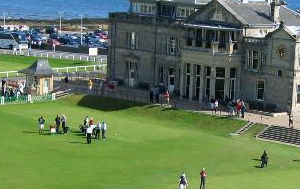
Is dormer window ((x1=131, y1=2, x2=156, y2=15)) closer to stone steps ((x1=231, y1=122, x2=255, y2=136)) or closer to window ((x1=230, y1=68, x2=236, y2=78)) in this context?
window ((x1=230, y1=68, x2=236, y2=78))

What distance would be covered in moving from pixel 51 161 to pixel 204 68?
27.1m

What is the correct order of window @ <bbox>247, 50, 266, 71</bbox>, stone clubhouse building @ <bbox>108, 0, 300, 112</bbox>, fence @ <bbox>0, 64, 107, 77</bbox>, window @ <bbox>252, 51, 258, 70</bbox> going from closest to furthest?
stone clubhouse building @ <bbox>108, 0, 300, 112</bbox>
window @ <bbox>247, 50, 266, 71</bbox>
window @ <bbox>252, 51, 258, 70</bbox>
fence @ <bbox>0, 64, 107, 77</bbox>

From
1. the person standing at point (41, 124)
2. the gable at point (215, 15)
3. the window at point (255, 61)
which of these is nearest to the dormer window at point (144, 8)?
the gable at point (215, 15)

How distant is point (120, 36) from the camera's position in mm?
95938

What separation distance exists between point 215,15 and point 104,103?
13.9 meters

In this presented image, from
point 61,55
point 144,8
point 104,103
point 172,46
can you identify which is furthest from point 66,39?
point 104,103

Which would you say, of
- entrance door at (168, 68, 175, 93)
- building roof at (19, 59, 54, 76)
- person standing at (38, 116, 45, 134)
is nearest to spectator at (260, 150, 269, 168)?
person standing at (38, 116, 45, 134)

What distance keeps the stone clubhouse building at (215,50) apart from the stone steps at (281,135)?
642cm

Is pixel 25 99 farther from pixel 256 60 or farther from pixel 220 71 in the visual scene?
pixel 256 60

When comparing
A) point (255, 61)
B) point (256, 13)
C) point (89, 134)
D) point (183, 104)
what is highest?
point (256, 13)

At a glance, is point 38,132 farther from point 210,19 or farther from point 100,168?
point 210,19

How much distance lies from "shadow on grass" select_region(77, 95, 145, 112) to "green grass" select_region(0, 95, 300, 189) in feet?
Result: 0.75

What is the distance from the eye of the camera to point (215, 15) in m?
84.4

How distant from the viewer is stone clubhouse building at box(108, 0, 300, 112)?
259ft
